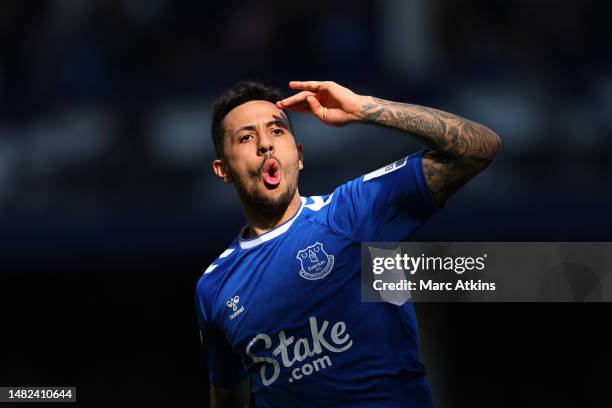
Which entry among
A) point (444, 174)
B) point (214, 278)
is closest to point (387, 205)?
point (444, 174)

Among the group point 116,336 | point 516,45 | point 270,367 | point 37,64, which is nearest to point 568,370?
point 516,45

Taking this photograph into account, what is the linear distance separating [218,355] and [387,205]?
99 centimetres

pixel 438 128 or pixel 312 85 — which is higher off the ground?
pixel 312 85

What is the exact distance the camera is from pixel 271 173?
130 inches

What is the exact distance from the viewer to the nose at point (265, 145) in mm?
3293

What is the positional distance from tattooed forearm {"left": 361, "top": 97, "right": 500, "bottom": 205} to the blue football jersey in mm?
59

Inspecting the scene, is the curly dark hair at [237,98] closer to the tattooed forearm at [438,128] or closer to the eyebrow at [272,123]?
the eyebrow at [272,123]

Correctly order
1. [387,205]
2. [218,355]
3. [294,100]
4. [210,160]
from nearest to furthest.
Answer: [294,100]
[387,205]
[218,355]
[210,160]

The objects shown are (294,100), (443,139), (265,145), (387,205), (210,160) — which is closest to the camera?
(443,139)

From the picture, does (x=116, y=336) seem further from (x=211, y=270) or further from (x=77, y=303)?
(x=211, y=270)

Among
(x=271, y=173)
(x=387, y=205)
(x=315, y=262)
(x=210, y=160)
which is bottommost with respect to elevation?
(x=315, y=262)

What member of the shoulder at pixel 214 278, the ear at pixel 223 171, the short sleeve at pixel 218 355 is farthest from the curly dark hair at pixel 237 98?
the short sleeve at pixel 218 355

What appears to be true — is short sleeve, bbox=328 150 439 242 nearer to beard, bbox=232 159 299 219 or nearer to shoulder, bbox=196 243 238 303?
beard, bbox=232 159 299 219

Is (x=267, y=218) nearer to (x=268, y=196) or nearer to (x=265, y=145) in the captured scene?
(x=268, y=196)
